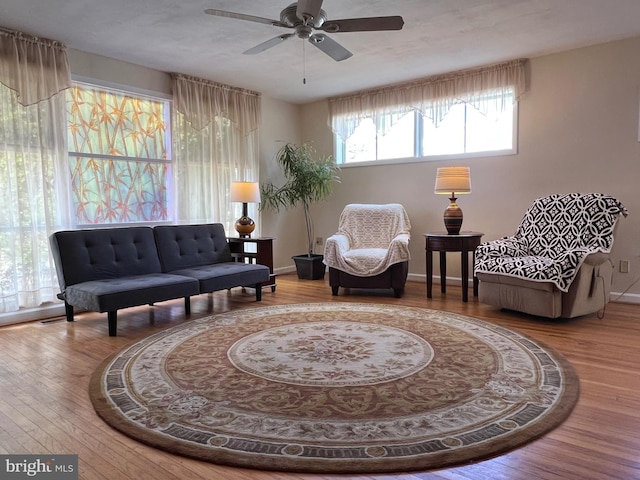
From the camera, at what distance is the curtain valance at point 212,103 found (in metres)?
5.09

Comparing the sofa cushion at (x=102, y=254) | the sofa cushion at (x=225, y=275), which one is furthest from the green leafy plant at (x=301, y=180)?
the sofa cushion at (x=102, y=254)

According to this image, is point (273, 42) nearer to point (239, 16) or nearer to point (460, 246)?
point (239, 16)

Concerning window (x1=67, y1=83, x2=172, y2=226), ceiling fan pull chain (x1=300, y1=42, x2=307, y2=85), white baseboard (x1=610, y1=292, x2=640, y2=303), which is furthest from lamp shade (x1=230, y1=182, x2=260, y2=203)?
white baseboard (x1=610, y1=292, x2=640, y2=303)

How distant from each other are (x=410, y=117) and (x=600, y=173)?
2216mm

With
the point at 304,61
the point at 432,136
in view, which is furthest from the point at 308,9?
the point at 432,136

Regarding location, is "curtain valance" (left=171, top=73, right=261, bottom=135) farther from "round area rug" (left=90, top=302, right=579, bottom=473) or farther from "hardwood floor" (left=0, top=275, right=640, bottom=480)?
"round area rug" (left=90, top=302, right=579, bottom=473)

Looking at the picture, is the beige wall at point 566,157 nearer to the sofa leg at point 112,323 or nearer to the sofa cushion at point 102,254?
the sofa cushion at point 102,254

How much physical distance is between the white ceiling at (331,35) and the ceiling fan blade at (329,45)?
13.3 inches

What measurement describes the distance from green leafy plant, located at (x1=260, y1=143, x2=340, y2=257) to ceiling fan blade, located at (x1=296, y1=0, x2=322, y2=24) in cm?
309

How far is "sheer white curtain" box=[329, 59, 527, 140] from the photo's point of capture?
4.88 metres

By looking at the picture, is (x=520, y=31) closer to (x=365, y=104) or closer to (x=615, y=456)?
(x=365, y=104)

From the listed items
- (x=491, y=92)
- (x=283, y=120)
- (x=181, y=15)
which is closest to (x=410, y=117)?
(x=491, y=92)

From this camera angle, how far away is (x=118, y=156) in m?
4.62

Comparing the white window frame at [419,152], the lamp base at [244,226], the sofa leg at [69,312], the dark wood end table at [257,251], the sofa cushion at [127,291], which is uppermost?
the white window frame at [419,152]
